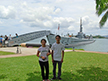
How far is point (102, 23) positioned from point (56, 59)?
1228cm

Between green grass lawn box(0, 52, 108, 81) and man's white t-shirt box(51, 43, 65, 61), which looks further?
green grass lawn box(0, 52, 108, 81)

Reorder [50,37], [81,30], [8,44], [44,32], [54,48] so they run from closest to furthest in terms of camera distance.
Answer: [54,48] < [8,44] < [44,32] < [50,37] < [81,30]

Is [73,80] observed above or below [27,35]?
below

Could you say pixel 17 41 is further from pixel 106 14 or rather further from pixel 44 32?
pixel 106 14

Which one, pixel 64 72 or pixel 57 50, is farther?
pixel 64 72

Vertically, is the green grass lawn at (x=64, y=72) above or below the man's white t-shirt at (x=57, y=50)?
below

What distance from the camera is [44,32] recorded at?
99.9ft

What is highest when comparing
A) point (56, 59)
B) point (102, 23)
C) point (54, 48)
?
point (102, 23)

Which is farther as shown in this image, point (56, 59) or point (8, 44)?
point (8, 44)

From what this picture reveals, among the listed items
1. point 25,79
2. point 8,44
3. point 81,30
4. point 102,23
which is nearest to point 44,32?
point 8,44

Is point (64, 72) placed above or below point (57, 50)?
below

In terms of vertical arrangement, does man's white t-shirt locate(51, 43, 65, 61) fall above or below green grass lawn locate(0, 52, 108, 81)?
above

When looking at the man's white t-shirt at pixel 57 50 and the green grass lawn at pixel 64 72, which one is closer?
the man's white t-shirt at pixel 57 50

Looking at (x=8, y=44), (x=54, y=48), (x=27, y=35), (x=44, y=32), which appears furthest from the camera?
(x=44, y=32)
